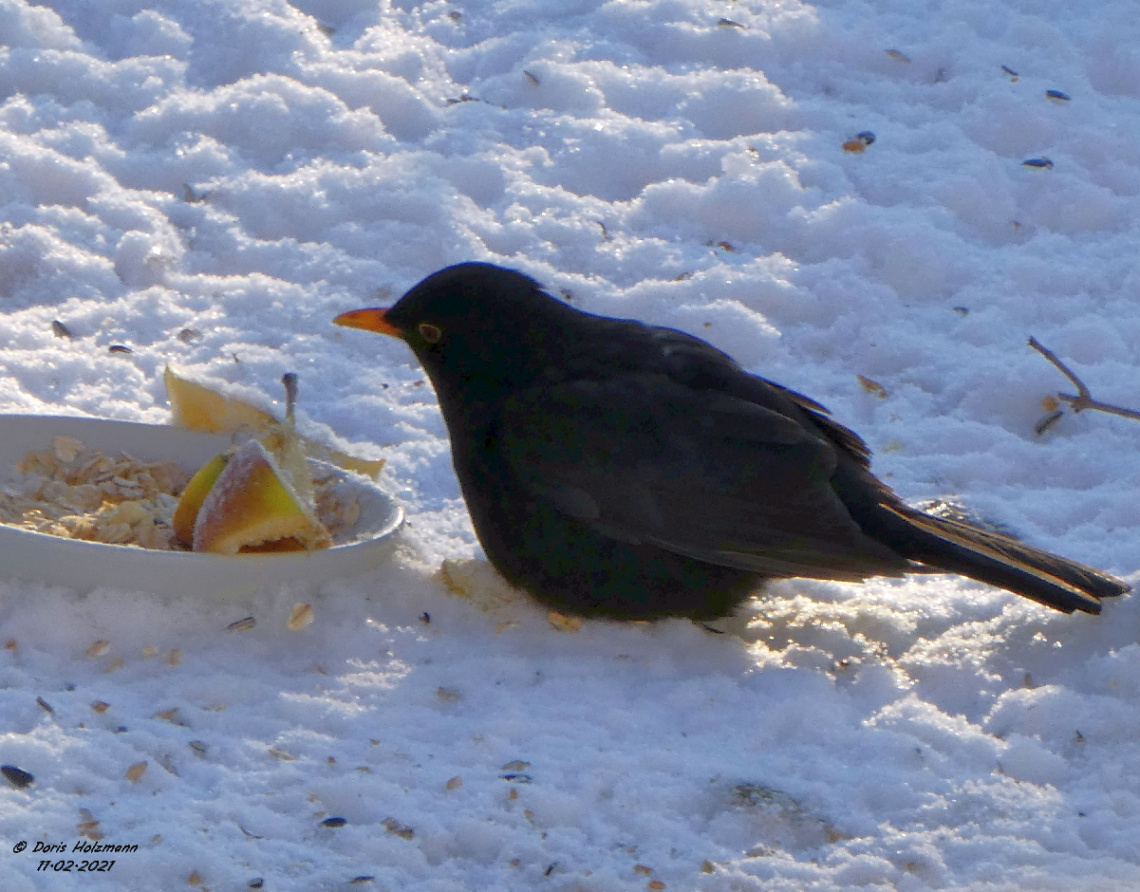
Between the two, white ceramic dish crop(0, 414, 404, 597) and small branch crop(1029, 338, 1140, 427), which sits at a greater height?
small branch crop(1029, 338, 1140, 427)

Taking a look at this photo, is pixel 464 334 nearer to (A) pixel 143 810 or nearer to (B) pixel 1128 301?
(A) pixel 143 810

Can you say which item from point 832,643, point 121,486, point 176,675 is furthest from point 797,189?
point 176,675

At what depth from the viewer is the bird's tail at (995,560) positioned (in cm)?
314

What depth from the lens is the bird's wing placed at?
3162 millimetres

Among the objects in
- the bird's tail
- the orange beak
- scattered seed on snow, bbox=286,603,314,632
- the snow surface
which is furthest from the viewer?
the orange beak

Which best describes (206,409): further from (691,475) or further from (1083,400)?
(1083,400)

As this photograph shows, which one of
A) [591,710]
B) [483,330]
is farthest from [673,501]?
[483,330]

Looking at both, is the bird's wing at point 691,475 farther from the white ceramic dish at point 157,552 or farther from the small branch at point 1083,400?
the small branch at point 1083,400

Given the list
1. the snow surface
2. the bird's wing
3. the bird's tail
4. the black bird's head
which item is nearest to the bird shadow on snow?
the snow surface

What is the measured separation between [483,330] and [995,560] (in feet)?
4.57

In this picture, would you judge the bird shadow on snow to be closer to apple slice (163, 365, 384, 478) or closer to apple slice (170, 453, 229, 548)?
apple slice (170, 453, 229, 548)

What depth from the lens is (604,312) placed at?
4.66 metres

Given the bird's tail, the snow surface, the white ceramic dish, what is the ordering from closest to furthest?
1. the snow surface
2. the white ceramic dish
3. the bird's tail

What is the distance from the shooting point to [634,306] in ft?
15.4
